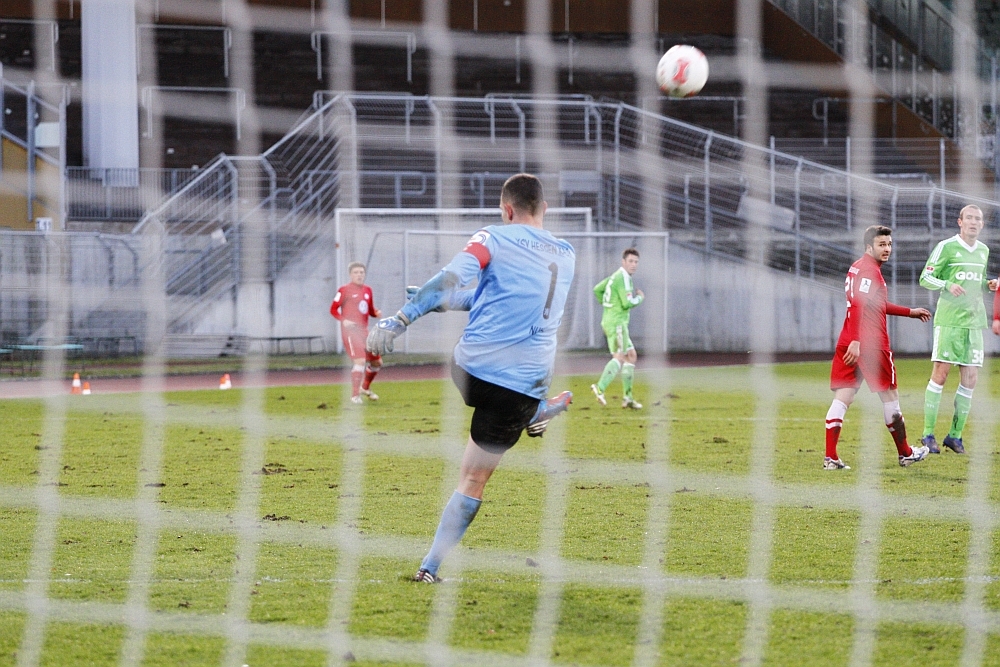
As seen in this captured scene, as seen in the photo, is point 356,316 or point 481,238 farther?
point 356,316

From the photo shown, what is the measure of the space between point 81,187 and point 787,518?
19437mm

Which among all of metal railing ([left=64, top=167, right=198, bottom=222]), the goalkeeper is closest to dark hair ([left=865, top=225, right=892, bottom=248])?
the goalkeeper

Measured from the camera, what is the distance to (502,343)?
17.0 ft

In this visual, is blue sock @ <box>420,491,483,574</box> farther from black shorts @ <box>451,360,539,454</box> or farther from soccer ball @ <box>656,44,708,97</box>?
soccer ball @ <box>656,44,708,97</box>

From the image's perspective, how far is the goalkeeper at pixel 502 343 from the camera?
5.16 meters

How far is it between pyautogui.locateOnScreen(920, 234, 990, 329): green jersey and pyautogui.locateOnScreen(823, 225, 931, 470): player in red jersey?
0.76m

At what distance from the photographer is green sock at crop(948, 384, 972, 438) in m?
9.39

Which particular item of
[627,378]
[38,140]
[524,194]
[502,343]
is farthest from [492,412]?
[38,140]

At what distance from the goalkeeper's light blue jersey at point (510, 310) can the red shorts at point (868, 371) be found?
3897mm

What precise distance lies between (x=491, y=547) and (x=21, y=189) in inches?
757

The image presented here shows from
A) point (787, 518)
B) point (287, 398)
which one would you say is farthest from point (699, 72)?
point (287, 398)

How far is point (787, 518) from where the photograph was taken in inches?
266

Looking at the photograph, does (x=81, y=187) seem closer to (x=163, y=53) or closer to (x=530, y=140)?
(x=163, y=53)

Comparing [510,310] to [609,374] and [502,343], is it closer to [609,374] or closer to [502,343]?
[502,343]
